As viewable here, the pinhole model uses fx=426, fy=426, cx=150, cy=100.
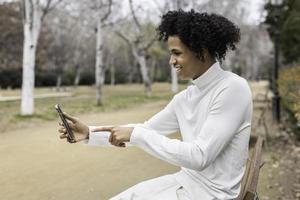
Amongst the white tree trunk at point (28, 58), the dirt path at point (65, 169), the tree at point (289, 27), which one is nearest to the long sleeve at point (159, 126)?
the dirt path at point (65, 169)

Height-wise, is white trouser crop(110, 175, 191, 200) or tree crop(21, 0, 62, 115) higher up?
tree crop(21, 0, 62, 115)

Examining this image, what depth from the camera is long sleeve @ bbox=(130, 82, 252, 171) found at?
188cm

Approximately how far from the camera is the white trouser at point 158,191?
2.14 metres

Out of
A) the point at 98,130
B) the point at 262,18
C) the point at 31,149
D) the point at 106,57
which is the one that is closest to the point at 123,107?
the point at 262,18

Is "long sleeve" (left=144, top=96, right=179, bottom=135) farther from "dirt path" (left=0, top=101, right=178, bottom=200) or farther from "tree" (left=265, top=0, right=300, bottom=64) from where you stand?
"tree" (left=265, top=0, right=300, bottom=64)

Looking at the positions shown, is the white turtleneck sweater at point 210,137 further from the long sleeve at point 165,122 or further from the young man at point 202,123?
the long sleeve at point 165,122

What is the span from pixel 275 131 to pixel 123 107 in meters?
9.93

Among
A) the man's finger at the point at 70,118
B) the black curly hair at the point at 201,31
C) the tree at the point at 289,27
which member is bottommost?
the man's finger at the point at 70,118

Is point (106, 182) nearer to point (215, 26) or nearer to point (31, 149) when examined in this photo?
point (31, 149)

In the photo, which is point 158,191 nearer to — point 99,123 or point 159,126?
point 159,126

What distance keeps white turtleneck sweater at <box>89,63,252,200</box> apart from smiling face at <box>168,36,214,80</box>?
0.04 metres

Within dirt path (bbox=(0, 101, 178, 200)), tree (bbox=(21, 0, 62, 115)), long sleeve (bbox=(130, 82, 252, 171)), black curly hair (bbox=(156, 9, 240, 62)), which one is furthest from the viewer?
tree (bbox=(21, 0, 62, 115))

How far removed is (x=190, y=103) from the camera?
216cm

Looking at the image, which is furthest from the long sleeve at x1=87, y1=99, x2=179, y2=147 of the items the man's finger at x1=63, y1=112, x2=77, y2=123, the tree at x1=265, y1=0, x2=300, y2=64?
the tree at x1=265, y1=0, x2=300, y2=64
